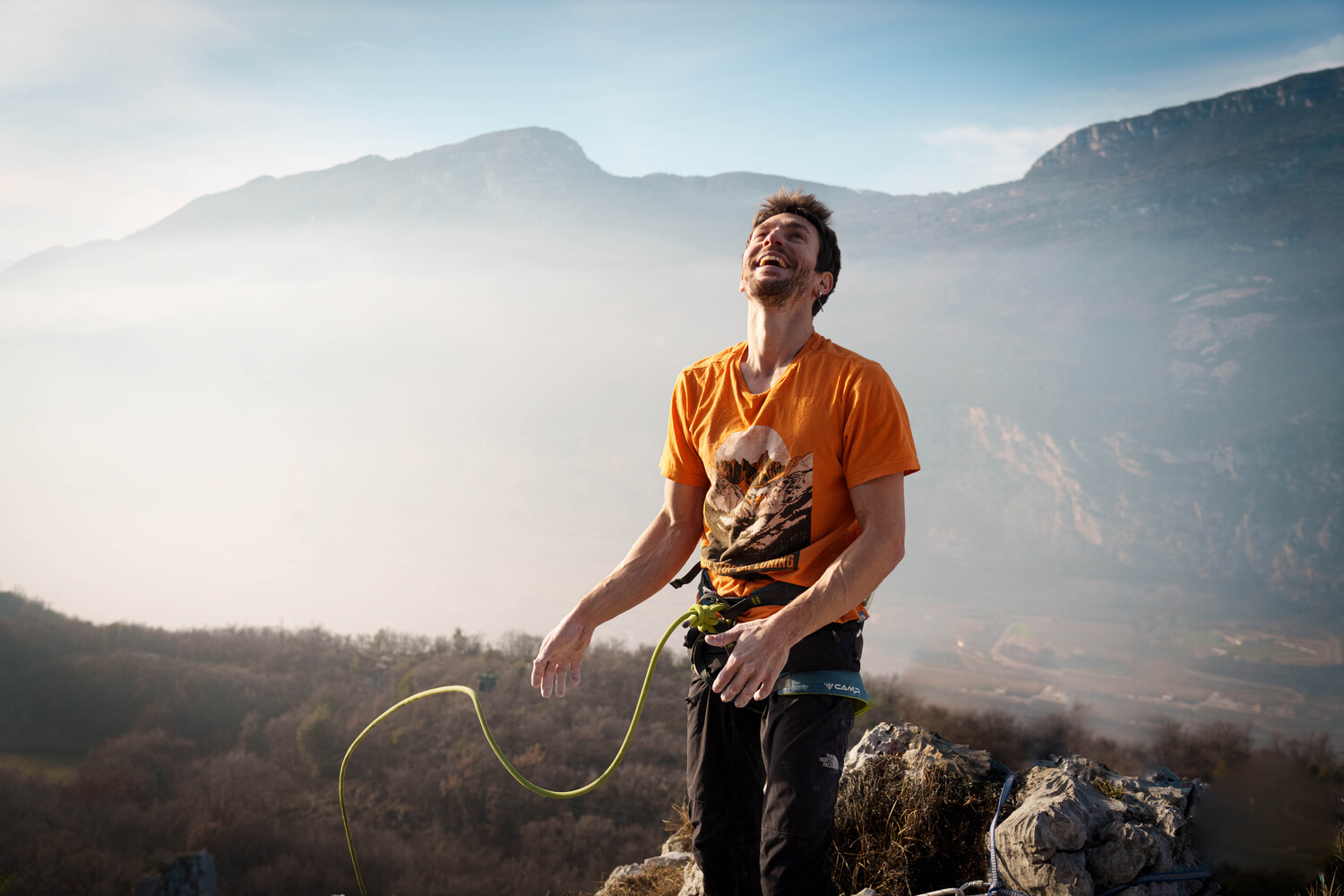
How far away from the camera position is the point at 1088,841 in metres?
2.96

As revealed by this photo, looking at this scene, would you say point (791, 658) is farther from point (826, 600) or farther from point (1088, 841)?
point (1088, 841)

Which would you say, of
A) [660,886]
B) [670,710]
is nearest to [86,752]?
[670,710]

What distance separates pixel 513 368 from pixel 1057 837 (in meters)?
107

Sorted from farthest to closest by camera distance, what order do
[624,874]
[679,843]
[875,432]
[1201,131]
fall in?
[1201,131] < [679,843] < [624,874] < [875,432]

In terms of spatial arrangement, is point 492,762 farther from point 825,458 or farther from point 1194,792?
point 825,458

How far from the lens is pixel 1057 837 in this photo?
2.88 meters

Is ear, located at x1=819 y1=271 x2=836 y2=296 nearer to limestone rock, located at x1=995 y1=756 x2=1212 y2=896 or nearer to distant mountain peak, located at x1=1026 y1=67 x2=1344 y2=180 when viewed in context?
limestone rock, located at x1=995 y1=756 x2=1212 y2=896

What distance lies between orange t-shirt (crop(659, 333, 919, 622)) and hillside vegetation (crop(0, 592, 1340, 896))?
11616 millimetres

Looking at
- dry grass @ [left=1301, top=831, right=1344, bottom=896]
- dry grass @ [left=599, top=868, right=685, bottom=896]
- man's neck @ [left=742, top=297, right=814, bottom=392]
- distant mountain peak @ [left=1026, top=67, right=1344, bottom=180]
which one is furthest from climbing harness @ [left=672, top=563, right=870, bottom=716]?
distant mountain peak @ [left=1026, top=67, right=1344, bottom=180]

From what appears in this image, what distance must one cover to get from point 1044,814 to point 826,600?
6.67 ft

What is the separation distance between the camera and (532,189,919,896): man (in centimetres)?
179

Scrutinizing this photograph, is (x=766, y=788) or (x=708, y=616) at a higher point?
(x=708, y=616)

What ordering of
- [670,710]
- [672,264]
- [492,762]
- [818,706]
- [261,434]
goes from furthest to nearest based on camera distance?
[672,264], [261,434], [670,710], [492,762], [818,706]

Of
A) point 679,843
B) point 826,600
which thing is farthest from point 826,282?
point 679,843
